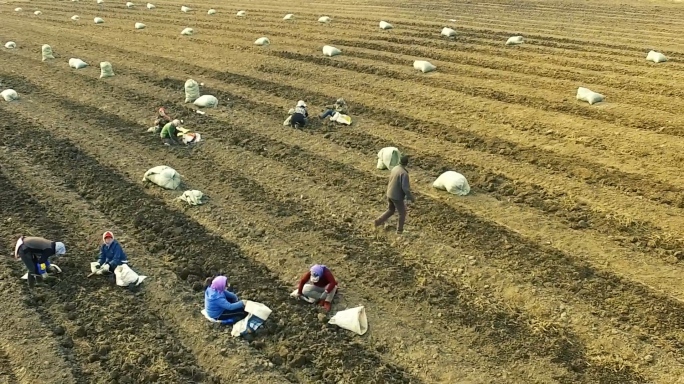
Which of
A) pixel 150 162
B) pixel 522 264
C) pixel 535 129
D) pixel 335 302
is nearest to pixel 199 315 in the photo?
pixel 335 302

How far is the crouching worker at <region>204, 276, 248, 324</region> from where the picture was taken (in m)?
8.41

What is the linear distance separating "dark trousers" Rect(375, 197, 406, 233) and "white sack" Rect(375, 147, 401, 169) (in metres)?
2.41

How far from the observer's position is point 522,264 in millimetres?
9680

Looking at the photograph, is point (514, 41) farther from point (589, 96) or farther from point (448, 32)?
point (589, 96)

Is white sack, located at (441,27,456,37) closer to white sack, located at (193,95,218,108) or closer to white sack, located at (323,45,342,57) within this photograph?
white sack, located at (323,45,342,57)

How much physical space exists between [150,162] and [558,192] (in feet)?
31.7

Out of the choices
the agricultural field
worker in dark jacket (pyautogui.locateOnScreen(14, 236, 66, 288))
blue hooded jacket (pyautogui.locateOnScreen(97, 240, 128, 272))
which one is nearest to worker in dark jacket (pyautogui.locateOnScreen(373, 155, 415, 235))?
the agricultural field

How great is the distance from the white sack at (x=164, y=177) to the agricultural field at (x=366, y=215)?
8.4 inches

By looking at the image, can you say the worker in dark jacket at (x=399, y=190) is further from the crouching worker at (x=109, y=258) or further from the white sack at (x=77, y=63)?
the white sack at (x=77, y=63)

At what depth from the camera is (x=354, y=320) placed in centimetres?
825

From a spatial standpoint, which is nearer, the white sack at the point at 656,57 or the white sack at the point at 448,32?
the white sack at the point at 656,57

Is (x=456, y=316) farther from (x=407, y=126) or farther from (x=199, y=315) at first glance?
(x=407, y=126)

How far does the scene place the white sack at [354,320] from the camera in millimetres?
8250

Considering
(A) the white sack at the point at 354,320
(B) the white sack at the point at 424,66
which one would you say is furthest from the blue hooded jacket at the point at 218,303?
(B) the white sack at the point at 424,66
